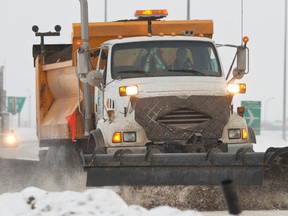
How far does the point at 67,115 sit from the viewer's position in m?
15.3

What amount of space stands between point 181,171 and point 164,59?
8.40ft

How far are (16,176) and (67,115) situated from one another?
1356 mm

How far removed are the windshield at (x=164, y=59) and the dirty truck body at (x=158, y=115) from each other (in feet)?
0.05

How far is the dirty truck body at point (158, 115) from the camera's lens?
11352mm

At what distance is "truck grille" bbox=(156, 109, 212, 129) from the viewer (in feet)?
41.6

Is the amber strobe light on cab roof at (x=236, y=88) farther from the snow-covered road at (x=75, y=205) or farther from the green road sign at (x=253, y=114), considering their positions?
the green road sign at (x=253, y=114)

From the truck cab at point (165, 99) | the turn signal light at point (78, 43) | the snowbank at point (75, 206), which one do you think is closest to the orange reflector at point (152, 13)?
the truck cab at point (165, 99)

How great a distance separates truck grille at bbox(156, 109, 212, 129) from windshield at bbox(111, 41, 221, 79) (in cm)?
75

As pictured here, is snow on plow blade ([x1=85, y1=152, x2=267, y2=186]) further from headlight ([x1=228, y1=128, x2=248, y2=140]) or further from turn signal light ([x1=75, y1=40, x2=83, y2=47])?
turn signal light ([x1=75, y1=40, x2=83, y2=47])

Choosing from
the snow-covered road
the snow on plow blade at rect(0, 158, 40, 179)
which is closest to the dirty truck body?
the snow on plow blade at rect(0, 158, 40, 179)

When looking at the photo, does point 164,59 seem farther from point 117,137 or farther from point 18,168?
point 18,168

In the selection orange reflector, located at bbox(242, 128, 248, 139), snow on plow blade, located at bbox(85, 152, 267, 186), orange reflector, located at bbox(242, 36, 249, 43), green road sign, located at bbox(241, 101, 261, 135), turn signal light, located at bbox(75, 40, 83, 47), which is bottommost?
green road sign, located at bbox(241, 101, 261, 135)

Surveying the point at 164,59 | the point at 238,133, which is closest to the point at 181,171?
the point at 238,133

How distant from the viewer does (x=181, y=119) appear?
12.7m
